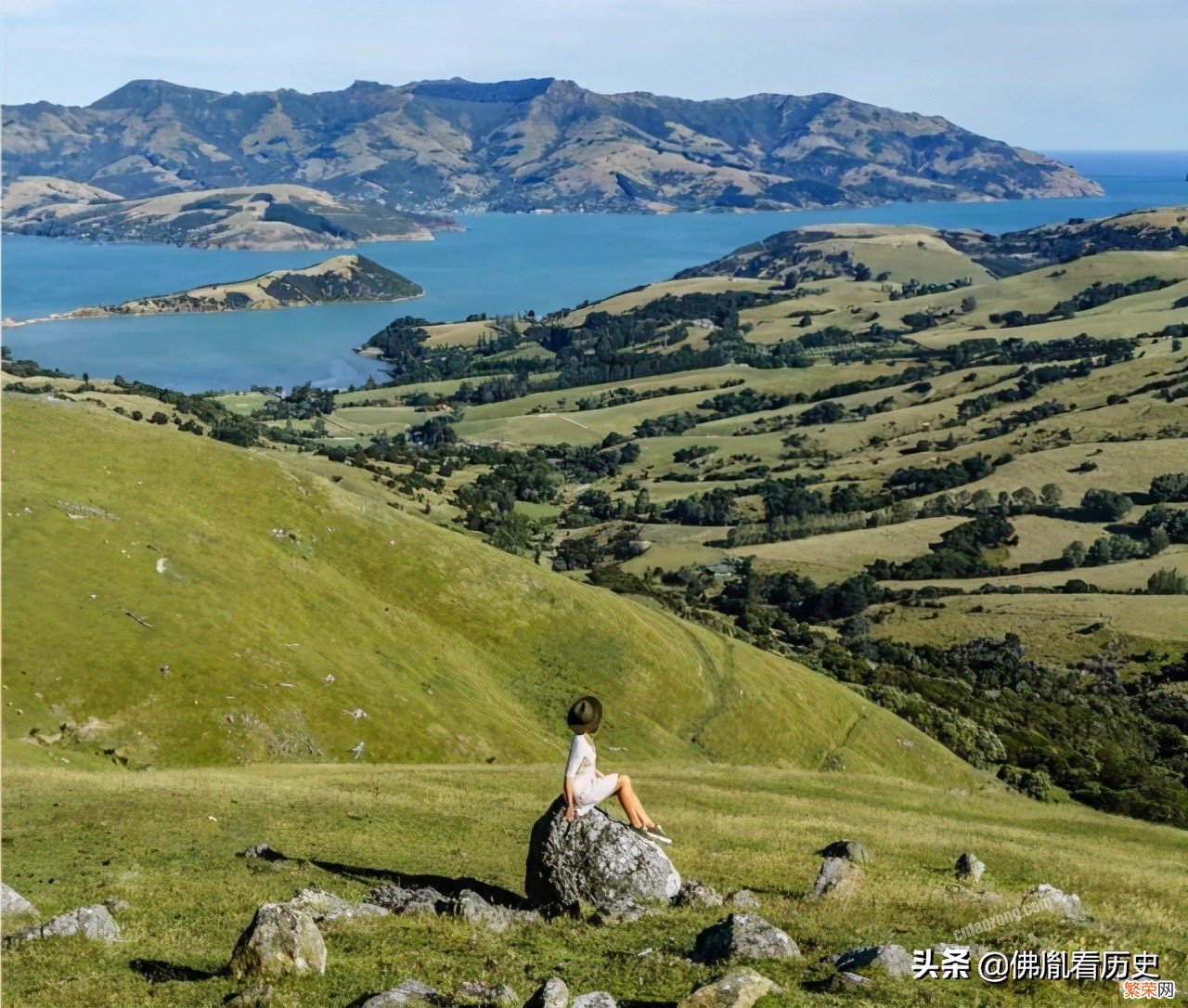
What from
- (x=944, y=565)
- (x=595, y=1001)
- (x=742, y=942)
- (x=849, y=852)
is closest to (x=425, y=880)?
(x=742, y=942)

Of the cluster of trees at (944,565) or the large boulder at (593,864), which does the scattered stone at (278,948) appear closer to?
the large boulder at (593,864)

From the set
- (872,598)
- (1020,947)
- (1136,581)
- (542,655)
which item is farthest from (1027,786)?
(1136,581)

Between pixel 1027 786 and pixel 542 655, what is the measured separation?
127ft

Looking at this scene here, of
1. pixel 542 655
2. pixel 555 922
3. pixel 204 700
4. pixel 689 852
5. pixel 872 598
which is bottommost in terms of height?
pixel 872 598

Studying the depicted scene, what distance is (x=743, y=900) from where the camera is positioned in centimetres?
2122

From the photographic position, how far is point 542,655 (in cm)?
7331

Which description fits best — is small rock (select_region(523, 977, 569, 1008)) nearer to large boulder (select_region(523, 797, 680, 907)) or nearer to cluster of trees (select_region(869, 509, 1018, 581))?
large boulder (select_region(523, 797, 680, 907))

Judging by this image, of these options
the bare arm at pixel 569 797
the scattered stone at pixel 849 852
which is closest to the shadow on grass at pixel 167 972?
the bare arm at pixel 569 797

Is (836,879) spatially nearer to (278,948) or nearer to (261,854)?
(278,948)

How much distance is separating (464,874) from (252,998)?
34.5 ft

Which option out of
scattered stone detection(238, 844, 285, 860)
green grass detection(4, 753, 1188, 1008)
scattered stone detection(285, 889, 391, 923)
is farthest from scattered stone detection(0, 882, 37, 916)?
scattered stone detection(238, 844, 285, 860)

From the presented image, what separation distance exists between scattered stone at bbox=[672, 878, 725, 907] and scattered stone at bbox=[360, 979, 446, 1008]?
6.47 metres

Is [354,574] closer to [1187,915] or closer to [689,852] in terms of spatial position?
[689,852]

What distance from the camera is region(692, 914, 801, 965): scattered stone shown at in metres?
17.4
